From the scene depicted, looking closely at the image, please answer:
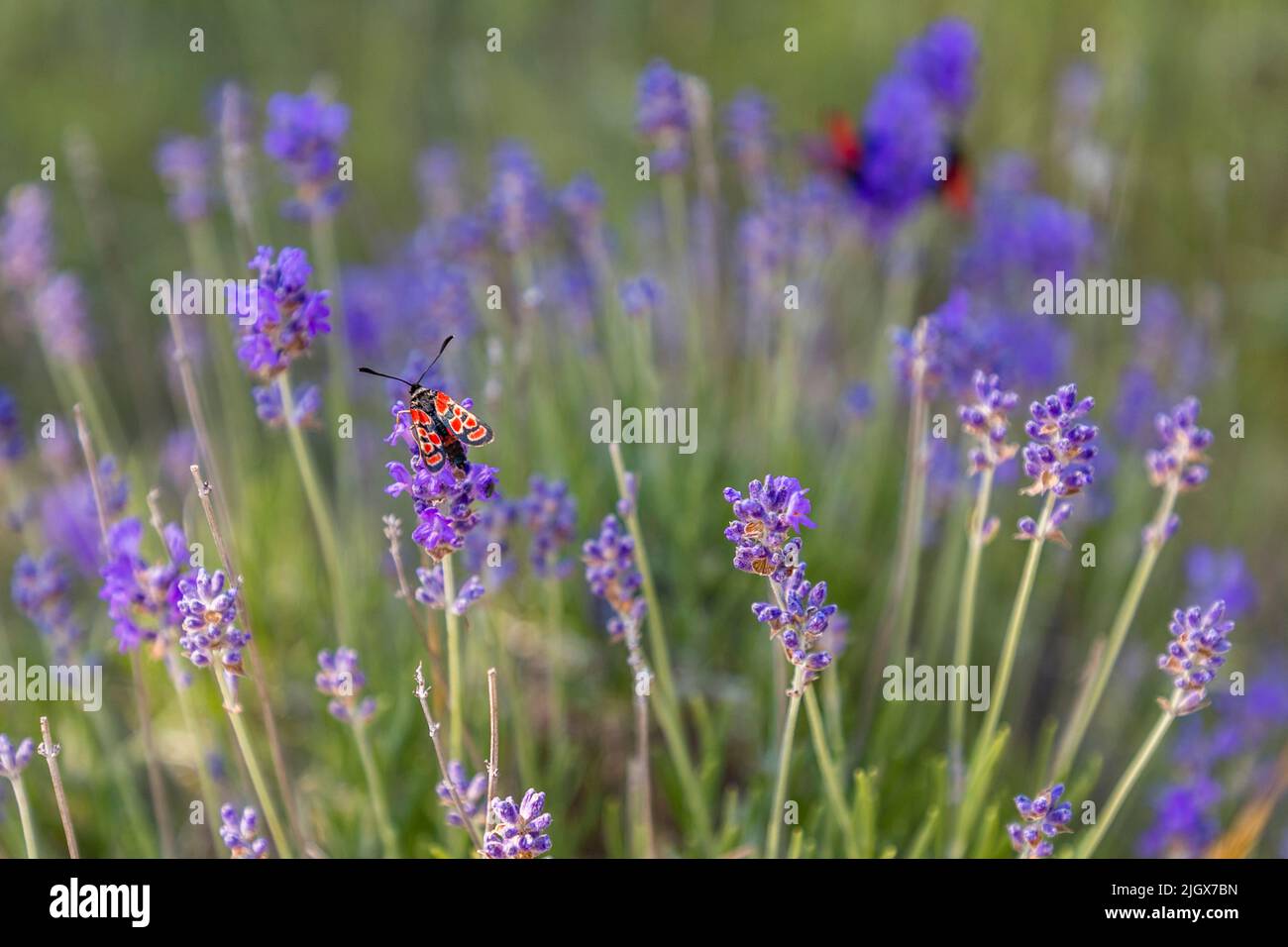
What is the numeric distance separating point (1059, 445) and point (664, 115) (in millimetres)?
1207

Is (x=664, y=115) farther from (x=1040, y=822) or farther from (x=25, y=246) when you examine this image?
(x=1040, y=822)

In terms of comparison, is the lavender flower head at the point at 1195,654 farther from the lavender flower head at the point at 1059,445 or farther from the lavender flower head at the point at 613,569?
the lavender flower head at the point at 613,569

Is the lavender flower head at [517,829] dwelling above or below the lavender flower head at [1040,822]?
above

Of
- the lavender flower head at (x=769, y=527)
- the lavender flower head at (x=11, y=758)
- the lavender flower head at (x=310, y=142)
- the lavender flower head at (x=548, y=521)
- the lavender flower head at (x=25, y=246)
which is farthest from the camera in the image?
the lavender flower head at (x=25, y=246)

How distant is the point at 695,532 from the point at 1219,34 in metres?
2.91

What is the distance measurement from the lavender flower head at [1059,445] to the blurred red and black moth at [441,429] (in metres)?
0.62

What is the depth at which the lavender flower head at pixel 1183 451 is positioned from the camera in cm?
150

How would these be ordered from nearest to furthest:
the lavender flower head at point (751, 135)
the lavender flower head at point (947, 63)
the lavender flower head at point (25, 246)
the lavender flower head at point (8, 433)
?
the lavender flower head at point (8, 433) < the lavender flower head at point (25, 246) < the lavender flower head at point (751, 135) < the lavender flower head at point (947, 63)

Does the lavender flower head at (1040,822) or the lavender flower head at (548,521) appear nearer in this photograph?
the lavender flower head at (1040,822)

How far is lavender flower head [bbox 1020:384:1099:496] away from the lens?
1.37m

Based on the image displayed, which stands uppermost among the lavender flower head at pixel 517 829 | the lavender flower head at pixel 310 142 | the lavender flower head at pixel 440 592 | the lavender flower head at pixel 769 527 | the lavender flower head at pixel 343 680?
the lavender flower head at pixel 310 142

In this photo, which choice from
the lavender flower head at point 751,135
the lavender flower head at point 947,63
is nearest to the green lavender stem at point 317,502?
the lavender flower head at point 751,135

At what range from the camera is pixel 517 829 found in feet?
4.28

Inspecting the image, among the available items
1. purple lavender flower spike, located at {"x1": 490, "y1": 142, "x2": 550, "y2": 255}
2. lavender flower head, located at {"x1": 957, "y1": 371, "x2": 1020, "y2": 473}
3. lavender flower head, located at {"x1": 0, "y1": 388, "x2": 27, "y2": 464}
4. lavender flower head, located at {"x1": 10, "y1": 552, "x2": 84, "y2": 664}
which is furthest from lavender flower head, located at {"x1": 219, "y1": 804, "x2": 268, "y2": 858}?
purple lavender flower spike, located at {"x1": 490, "y1": 142, "x2": 550, "y2": 255}
